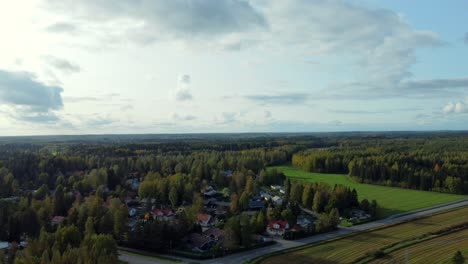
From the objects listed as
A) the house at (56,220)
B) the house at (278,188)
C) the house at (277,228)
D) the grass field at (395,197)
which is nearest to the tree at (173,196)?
the house at (56,220)

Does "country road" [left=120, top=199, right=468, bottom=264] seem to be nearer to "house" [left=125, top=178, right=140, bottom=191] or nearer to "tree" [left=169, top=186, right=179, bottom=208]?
"tree" [left=169, top=186, right=179, bottom=208]

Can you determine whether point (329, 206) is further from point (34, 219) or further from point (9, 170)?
point (9, 170)

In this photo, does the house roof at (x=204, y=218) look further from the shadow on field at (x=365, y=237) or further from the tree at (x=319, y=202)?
the shadow on field at (x=365, y=237)

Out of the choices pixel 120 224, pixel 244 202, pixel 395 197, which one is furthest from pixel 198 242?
pixel 395 197

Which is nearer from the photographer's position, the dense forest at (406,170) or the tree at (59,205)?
the tree at (59,205)

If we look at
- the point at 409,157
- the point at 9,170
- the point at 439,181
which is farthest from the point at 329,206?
the point at 9,170

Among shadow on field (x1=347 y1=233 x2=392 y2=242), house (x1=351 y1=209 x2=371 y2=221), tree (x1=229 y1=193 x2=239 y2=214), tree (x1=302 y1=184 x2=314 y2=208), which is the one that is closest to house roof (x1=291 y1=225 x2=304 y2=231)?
shadow on field (x1=347 y1=233 x2=392 y2=242)
